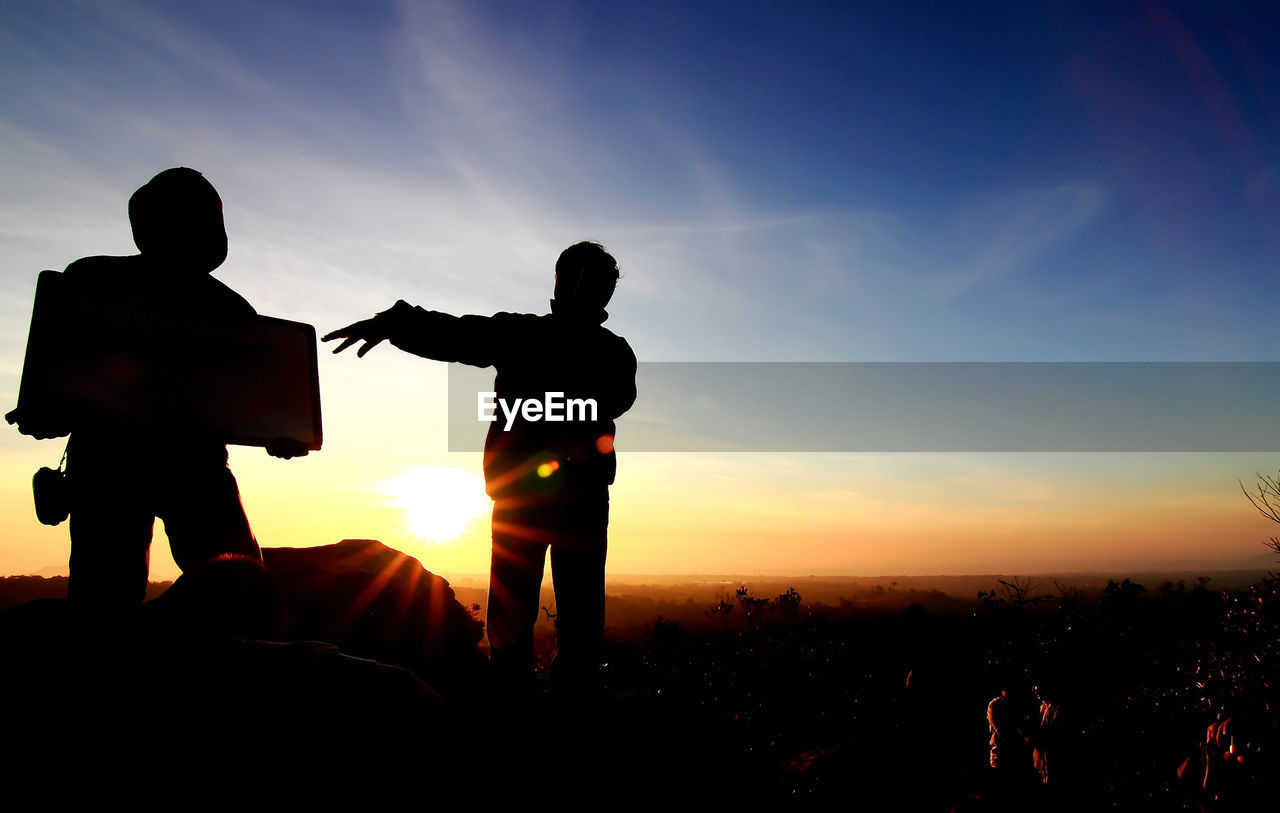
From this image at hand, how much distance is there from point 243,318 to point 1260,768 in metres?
6.43

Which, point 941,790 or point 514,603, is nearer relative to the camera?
point 514,603

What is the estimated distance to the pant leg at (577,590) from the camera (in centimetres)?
391

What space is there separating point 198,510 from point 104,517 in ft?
1.07

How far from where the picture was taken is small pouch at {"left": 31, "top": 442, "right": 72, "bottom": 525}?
2.81 m

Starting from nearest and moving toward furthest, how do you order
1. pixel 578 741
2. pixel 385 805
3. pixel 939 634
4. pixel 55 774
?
pixel 55 774 → pixel 385 805 → pixel 578 741 → pixel 939 634

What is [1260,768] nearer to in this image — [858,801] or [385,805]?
[858,801]

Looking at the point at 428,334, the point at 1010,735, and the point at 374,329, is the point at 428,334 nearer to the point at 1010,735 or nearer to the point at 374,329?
the point at 374,329

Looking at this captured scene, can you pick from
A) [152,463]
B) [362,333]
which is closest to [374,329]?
[362,333]

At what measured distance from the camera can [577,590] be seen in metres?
3.93

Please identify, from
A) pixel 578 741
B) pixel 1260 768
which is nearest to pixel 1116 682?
pixel 1260 768

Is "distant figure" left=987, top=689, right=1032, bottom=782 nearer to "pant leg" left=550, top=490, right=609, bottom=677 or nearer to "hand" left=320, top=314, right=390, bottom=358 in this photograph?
"pant leg" left=550, top=490, right=609, bottom=677

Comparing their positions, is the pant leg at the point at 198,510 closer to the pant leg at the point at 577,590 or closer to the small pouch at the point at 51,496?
the small pouch at the point at 51,496

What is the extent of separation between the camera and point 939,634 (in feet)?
50.4

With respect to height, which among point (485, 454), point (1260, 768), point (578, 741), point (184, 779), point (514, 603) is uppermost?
point (485, 454)
